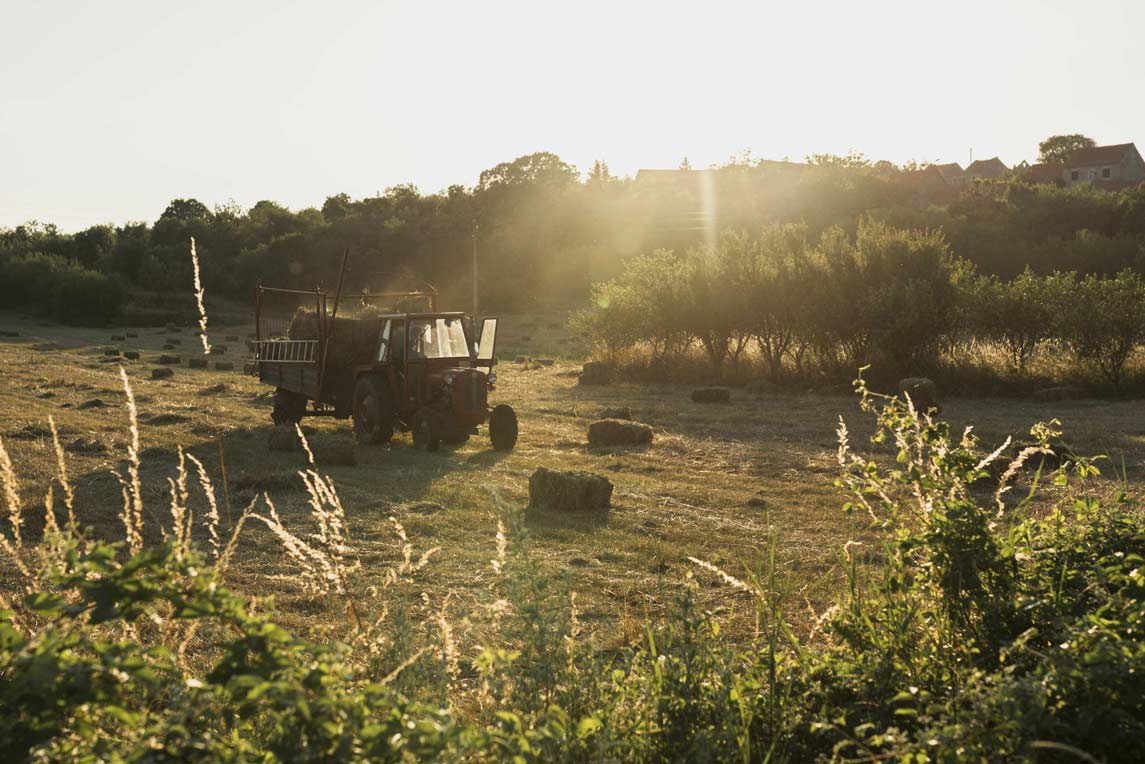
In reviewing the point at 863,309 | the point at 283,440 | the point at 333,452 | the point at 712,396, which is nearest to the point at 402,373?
the point at 283,440

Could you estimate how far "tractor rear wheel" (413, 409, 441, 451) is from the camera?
14.3m

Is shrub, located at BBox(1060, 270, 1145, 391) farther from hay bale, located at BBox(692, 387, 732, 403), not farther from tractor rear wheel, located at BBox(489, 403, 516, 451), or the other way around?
tractor rear wheel, located at BBox(489, 403, 516, 451)

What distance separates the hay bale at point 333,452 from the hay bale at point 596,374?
42.8ft

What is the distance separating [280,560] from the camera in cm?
796

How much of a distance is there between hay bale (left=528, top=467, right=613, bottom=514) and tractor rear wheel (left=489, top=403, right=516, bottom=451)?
162 inches

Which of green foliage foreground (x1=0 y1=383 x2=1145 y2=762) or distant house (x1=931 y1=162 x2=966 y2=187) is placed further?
distant house (x1=931 y1=162 x2=966 y2=187)

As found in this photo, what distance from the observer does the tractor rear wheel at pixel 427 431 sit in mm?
14328

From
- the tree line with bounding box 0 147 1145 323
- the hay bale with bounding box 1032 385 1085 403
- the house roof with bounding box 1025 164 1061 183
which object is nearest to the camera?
the hay bale with bounding box 1032 385 1085 403

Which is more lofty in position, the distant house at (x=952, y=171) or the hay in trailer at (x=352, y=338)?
the distant house at (x=952, y=171)

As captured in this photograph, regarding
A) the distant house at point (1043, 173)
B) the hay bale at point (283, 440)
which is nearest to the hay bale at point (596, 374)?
the hay bale at point (283, 440)

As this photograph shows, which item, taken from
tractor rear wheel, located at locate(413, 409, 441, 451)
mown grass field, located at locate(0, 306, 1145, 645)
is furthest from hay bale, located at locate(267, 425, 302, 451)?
tractor rear wheel, located at locate(413, 409, 441, 451)

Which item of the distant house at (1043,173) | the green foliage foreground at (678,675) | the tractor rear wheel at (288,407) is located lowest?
the tractor rear wheel at (288,407)

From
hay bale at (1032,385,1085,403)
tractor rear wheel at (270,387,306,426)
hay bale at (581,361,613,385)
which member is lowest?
hay bale at (1032,385,1085,403)

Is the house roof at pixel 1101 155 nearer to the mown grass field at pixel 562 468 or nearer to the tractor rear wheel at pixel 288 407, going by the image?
the mown grass field at pixel 562 468
